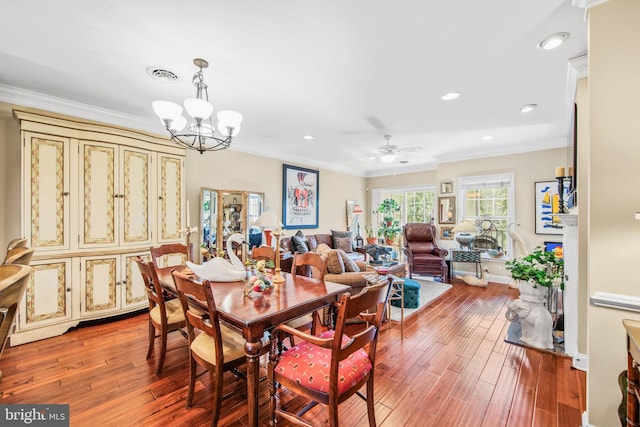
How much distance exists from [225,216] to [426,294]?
3.60 metres

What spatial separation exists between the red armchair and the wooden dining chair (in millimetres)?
4203

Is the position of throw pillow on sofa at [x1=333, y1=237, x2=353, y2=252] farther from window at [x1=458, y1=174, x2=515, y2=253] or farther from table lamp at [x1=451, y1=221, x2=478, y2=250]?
window at [x1=458, y1=174, x2=515, y2=253]

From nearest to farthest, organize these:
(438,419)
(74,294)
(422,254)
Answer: (438,419) < (74,294) < (422,254)

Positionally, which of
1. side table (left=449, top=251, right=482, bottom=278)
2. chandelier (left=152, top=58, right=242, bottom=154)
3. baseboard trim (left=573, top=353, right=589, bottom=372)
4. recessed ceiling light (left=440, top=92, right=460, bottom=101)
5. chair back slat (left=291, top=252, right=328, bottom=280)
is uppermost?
recessed ceiling light (left=440, top=92, right=460, bottom=101)

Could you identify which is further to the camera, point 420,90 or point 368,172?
point 368,172

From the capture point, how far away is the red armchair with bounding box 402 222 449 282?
16.7 ft

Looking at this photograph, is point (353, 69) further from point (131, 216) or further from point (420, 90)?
point (131, 216)

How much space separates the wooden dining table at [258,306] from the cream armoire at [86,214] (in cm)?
149

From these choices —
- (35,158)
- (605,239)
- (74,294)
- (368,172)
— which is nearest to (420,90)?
(605,239)

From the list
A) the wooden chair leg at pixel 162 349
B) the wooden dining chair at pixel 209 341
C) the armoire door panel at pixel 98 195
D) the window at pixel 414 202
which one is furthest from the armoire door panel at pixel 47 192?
the window at pixel 414 202

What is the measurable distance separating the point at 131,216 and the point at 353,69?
311 cm

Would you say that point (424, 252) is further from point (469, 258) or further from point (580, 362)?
point (580, 362)

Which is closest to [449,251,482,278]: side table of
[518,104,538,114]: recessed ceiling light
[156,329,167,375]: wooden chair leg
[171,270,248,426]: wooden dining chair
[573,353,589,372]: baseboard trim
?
[518,104,538,114]: recessed ceiling light

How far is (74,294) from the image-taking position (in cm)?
290
